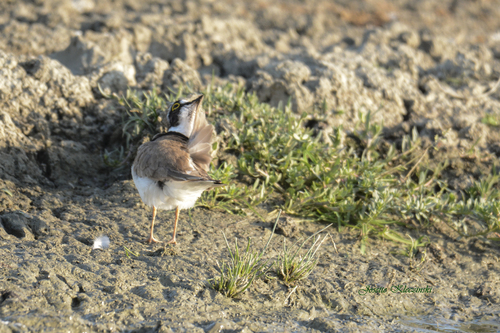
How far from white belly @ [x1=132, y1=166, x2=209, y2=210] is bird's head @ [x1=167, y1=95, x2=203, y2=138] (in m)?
0.65

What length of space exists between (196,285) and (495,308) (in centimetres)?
224

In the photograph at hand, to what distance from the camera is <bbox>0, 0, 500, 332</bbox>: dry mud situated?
124 inches

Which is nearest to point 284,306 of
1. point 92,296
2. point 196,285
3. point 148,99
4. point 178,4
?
point 196,285

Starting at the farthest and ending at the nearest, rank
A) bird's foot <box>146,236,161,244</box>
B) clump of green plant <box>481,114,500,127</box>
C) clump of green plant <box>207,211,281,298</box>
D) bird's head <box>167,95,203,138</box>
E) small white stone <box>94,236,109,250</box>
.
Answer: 1. clump of green plant <box>481,114,500,127</box>
2. bird's head <box>167,95,203,138</box>
3. bird's foot <box>146,236,161,244</box>
4. small white stone <box>94,236,109,250</box>
5. clump of green plant <box>207,211,281,298</box>

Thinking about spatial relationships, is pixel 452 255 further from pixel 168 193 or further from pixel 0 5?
pixel 0 5

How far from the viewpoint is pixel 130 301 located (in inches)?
121

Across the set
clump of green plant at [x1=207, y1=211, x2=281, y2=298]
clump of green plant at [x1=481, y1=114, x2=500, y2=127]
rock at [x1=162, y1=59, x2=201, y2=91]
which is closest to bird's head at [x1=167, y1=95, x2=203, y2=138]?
rock at [x1=162, y1=59, x2=201, y2=91]

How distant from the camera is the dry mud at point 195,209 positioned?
3.16m

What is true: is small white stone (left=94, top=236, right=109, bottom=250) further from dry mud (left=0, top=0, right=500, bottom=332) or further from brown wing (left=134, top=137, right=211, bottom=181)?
brown wing (left=134, top=137, right=211, bottom=181)

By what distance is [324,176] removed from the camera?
4766 millimetres

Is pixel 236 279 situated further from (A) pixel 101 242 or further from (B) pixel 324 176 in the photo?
(B) pixel 324 176

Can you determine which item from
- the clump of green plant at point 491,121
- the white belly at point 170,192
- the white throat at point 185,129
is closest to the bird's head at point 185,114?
the white throat at point 185,129

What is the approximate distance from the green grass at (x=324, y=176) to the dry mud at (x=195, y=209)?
0.58ft

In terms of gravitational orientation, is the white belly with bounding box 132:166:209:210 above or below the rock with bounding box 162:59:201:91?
below
